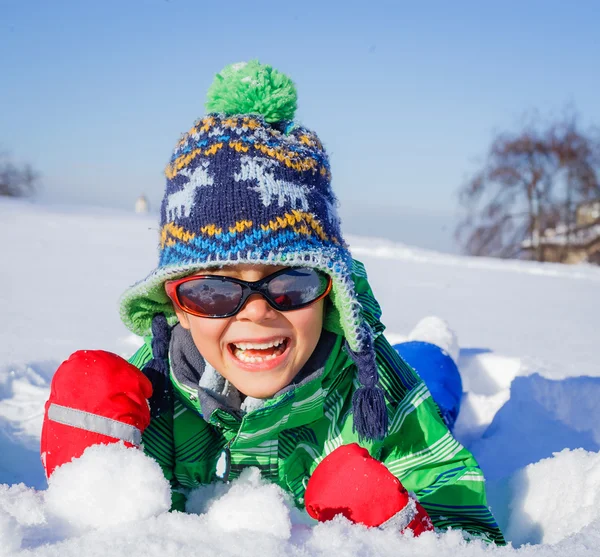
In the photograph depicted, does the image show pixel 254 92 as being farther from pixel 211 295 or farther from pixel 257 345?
pixel 257 345

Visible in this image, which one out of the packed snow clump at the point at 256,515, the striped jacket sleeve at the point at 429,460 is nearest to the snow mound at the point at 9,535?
the packed snow clump at the point at 256,515

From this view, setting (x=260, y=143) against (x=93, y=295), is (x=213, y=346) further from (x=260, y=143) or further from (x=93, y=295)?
(x=93, y=295)

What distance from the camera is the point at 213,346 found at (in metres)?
1.63

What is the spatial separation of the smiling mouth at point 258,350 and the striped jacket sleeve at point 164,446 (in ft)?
1.09

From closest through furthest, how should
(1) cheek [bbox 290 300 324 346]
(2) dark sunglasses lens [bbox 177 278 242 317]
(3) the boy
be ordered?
(3) the boy
(2) dark sunglasses lens [bbox 177 278 242 317]
(1) cheek [bbox 290 300 324 346]

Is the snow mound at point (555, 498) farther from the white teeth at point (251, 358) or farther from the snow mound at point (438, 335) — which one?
the snow mound at point (438, 335)

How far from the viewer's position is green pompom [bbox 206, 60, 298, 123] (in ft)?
5.55

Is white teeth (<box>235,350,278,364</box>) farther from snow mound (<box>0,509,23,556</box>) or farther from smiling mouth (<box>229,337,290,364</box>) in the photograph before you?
snow mound (<box>0,509,23,556</box>)

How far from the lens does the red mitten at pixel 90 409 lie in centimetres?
132

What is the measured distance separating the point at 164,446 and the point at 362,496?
75cm

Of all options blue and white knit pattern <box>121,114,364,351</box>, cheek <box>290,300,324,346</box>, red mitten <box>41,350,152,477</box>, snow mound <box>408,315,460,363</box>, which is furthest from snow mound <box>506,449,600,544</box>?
snow mound <box>408,315,460,363</box>

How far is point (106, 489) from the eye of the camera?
3.62ft

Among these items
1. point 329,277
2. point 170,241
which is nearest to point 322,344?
point 329,277

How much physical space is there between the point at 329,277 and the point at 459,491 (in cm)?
68
